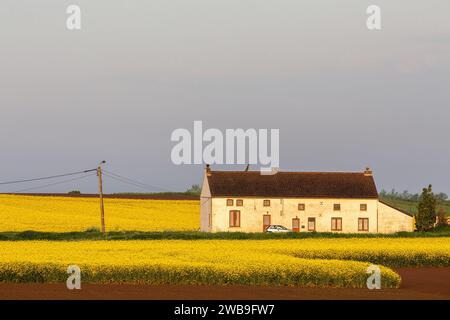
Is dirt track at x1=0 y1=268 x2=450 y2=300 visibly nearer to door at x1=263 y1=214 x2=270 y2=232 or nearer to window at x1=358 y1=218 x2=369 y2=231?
door at x1=263 y1=214 x2=270 y2=232

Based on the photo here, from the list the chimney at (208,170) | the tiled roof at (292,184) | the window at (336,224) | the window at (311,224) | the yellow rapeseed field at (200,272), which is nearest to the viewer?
the yellow rapeseed field at (200,272)

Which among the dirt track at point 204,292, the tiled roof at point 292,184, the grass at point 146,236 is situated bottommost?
the grass at point 146,236

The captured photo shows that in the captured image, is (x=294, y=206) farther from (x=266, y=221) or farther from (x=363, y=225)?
(x=363, y=225)

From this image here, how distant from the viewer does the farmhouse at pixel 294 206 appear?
305 feet

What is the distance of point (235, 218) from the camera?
304 ft

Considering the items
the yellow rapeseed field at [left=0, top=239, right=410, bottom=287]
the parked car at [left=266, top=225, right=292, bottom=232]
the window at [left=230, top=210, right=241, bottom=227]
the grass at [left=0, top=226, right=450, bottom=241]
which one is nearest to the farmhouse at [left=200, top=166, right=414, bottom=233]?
the window at [left=230, top=210, right=241, bottom=227]

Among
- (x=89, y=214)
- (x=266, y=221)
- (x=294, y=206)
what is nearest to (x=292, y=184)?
(x=294, y=206)

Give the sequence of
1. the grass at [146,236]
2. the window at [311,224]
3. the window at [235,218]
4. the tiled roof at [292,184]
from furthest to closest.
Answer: the tiled roof at [292,184] → the window at [311,224] → the window at [235,218] → the grass at [146,236]

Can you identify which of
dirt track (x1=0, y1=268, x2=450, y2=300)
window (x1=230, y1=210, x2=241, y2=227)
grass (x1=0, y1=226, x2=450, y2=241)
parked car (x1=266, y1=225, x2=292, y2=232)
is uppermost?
dirt track (x1=0, y1=268, x2=450, y2=300)

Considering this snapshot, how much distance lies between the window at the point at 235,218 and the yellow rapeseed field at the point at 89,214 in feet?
21.2

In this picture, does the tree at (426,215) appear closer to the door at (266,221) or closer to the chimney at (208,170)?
the door at (266,221)

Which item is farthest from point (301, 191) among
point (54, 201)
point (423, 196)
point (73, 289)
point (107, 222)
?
point (73, 289)

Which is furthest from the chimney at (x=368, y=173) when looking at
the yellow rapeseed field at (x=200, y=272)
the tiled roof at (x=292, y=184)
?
the yellow rapeseed field at (x=200, y=272)

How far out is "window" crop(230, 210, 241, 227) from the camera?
9206 centimetres
